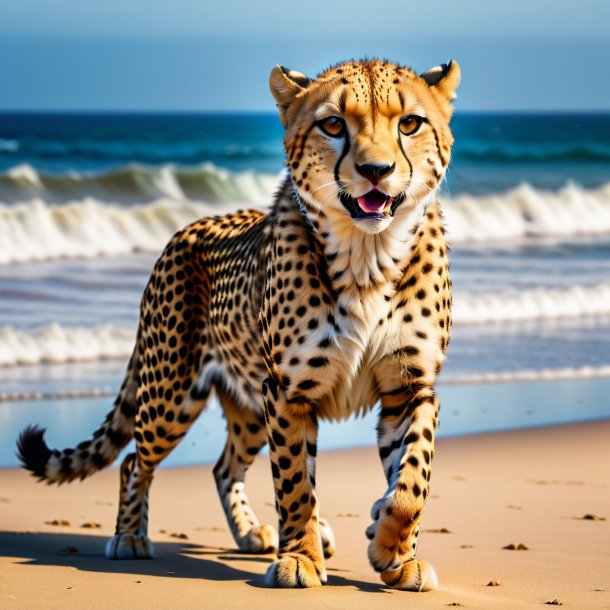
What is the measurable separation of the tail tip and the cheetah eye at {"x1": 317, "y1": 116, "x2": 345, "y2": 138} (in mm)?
1899

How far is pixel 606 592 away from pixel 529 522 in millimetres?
1340

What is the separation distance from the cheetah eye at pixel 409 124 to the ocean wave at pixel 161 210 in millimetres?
12070

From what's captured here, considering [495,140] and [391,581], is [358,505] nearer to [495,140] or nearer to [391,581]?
[391,581]

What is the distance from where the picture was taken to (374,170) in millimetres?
3818

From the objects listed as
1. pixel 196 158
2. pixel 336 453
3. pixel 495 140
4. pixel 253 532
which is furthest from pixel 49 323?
pixel 495 140

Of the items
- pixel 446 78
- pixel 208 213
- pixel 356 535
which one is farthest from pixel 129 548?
pixel 208 213

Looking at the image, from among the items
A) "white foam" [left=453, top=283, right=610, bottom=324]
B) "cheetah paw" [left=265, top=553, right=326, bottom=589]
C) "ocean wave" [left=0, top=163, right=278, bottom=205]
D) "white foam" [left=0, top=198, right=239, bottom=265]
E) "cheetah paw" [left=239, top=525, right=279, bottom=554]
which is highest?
"ocean wave" [left=0, top=163, right=278, bottom=205]

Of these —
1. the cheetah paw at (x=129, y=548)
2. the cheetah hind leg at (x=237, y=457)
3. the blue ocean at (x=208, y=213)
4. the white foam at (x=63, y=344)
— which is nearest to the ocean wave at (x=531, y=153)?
the blue ocean at (x=208, y=213)

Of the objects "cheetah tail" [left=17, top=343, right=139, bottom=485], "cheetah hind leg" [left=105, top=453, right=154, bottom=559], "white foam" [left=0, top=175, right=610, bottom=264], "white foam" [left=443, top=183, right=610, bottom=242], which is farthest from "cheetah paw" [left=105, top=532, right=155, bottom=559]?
"white foam" [left=443, top=183, right=610, bottom=242]

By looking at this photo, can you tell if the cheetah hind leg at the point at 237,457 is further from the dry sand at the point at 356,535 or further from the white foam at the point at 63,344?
the white foam at the point at 63,344

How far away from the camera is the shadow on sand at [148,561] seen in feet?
14.9

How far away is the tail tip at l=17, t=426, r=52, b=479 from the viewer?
529 cm

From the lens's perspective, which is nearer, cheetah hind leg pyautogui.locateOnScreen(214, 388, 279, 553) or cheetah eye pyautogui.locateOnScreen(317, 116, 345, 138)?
cheetah eye pyautogui.locateOnScreen(317, 116, 345, 138)

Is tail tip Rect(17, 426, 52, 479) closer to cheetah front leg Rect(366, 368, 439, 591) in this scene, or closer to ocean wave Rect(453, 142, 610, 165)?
cheetah front leg Rect(366, 368, 439, 591)
